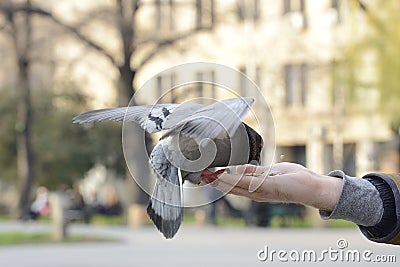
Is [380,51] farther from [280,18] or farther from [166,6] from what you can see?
[280,18]

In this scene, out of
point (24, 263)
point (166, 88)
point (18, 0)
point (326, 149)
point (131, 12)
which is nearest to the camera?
point (166, 88)

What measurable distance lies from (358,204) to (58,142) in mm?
39927

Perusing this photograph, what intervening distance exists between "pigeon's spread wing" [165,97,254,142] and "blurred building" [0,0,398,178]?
2950 cm

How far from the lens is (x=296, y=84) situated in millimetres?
53000

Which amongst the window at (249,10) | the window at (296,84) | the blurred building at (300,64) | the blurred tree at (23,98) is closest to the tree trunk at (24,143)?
the blurred tree at (23,98)

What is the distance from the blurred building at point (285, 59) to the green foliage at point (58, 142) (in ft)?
4.23

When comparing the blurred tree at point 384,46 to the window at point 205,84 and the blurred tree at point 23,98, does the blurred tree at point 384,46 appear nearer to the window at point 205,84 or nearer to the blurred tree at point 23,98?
the blurred tree at point 23,98

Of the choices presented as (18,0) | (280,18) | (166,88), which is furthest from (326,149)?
(166,88)

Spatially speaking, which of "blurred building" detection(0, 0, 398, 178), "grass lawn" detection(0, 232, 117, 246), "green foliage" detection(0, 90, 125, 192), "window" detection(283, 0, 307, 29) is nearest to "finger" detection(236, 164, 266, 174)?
"grass lawn" detection(0, 232, 117, 246)

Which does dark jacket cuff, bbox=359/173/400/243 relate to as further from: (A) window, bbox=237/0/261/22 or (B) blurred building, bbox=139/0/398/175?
(A) window, bbox=237/0/261/22

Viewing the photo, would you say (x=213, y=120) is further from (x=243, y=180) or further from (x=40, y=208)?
(x=40, y=208)

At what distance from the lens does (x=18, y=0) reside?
37219 mm

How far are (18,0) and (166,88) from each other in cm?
3417

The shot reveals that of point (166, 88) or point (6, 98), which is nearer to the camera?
point (166, 88)
